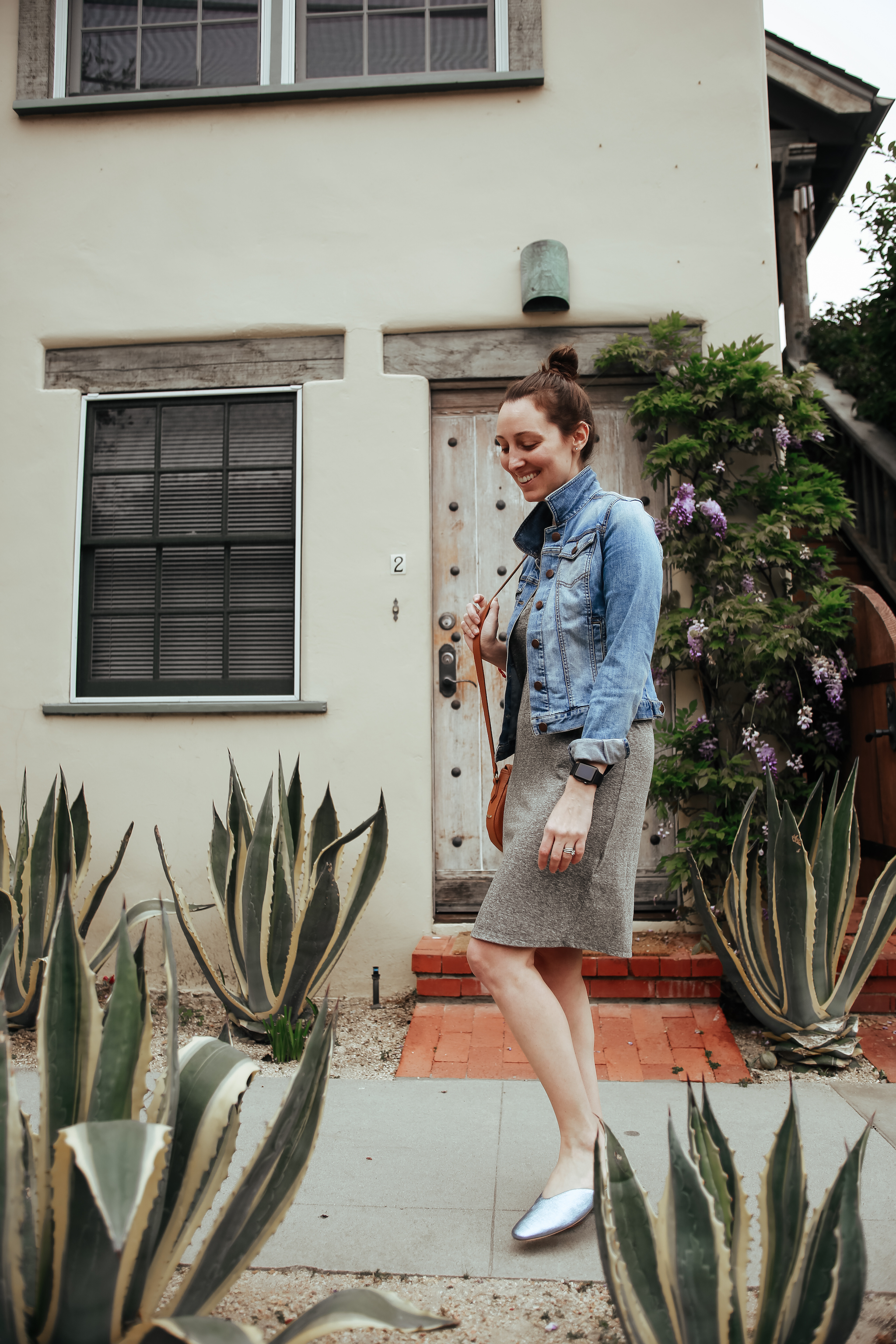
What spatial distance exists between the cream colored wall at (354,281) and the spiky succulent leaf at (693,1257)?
8.87 feet

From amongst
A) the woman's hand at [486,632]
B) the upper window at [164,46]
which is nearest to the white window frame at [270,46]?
the upper window at [164,46]

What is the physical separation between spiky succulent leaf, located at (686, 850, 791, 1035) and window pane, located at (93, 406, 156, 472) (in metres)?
3.19

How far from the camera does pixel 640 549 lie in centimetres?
202

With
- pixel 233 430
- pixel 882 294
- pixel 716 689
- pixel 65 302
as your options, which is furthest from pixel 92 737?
pixel 882 294

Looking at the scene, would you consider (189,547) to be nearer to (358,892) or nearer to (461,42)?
(358,892)

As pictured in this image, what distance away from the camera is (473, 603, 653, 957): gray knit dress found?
2.00 m

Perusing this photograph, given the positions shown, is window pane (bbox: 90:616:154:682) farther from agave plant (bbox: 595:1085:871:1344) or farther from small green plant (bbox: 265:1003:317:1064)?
agave plant (bbox: 595:1085:871:1344)

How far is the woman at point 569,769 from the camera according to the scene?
77.0 inches

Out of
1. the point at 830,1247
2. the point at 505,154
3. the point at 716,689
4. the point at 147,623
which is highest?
the point at 505,154

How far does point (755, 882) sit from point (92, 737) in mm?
2878

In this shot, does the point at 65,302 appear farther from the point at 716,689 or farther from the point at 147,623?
the point at 716,689

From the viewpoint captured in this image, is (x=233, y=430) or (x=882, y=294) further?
(x=882, y=294)

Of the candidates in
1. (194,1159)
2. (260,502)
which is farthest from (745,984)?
(260,502)

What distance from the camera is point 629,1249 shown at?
4.52 ft
